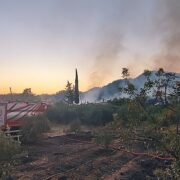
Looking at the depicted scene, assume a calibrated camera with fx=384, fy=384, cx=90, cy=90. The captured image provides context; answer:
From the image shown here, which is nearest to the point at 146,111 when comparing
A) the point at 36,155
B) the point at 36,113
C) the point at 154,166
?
the point at 154,166

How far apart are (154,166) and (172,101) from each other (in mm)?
10926

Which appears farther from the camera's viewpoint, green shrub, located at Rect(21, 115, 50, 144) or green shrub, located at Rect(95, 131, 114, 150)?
green shrub, located at Rect(21, 115, 50, 144)

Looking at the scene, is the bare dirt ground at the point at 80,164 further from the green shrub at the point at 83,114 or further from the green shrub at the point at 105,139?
the green shrub at the point at 83,114

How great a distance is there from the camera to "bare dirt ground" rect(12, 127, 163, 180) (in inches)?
633

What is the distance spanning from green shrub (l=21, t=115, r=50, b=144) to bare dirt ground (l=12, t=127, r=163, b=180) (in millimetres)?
2535

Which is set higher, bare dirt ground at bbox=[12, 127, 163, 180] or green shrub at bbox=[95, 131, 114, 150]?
green shrub at bbox=[95, 131, 114, 150]

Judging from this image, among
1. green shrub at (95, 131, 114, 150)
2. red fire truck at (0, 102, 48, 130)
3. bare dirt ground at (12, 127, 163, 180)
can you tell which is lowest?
bare dirt ground at (12, 127, 163, 180)

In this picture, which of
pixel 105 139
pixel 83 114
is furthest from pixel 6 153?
pixel 83 114

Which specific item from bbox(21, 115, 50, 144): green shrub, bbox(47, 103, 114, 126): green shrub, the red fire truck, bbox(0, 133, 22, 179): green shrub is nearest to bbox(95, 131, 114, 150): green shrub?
bbox(21, 115, 50, 144): green shrub

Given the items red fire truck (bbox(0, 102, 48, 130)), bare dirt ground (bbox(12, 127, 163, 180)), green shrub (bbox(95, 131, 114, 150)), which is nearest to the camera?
bare dirt ground (bbox(12, 127, 163, 180))

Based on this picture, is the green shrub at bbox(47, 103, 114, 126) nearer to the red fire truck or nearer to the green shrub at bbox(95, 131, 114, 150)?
the red fire truck

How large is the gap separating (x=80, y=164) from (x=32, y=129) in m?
9.40

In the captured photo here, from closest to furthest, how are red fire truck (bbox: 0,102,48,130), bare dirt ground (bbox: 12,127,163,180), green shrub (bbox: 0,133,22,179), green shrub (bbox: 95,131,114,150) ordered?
green shrub (bbox: 0,133,22,179) → bare dirt ground (bbox: 12,127,163,180) → green shrub (bbox: 95,131,114,150) → red fire truck (bbox: 0,102,48,130)

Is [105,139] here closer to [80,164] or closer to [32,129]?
[80,164]
